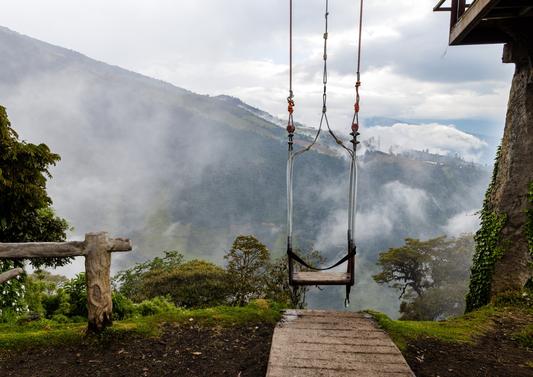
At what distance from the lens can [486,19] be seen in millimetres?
6508

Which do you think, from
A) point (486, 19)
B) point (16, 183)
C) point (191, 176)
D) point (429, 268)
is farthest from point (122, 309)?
point (191, 176)

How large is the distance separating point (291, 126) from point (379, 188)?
457 feet

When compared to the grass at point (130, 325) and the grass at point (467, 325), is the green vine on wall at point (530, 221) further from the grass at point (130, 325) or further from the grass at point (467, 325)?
the grass at point (130, 325)

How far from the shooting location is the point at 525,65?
6.81 metres

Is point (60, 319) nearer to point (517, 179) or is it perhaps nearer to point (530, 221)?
point (530, 221)

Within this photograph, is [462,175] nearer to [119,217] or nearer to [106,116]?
[119,217]

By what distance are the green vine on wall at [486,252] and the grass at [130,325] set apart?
12.7 feet

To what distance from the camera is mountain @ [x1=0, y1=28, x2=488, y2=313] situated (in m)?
114

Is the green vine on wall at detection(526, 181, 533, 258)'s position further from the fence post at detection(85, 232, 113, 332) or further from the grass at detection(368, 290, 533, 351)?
the fence post at detection(85, 232, 113, 332)

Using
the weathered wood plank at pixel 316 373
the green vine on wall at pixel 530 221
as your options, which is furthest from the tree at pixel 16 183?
the green vine on wall at pixel 530 221

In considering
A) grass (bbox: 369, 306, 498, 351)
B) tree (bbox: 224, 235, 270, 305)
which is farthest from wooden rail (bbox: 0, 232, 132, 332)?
tree (bbox: 224, 235, 270, 305)

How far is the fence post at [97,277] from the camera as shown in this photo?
471cm

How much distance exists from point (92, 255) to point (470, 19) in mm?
6164

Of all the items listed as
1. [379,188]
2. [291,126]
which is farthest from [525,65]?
[379,188]
